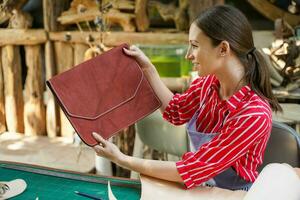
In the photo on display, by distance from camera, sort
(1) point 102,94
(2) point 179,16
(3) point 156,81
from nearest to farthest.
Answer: (1) point 102,94 → (3) point 156,81 → (2) point 179,16

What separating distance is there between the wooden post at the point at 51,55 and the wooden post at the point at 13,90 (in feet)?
0.89

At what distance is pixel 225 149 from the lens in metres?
1.09

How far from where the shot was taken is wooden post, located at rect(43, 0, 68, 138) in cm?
354

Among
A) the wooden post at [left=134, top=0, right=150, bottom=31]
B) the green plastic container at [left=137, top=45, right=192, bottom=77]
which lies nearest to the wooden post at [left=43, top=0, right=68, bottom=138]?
the wooden post at [left=134, top=0, right=150, bottom=31]

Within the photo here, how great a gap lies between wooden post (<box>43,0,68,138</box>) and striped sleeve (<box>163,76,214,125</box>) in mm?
2354

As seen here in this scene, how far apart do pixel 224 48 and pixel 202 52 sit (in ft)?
0.18

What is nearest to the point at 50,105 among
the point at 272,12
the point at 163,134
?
the point at 272,12

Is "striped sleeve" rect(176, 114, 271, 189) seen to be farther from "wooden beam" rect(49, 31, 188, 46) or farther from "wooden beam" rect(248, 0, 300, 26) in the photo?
"wooden beam" rect(49, 31, 188, 46)

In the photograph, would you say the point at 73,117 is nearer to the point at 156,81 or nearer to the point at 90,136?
the point at 90,136

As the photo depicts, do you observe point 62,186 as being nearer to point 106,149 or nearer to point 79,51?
point 106,149

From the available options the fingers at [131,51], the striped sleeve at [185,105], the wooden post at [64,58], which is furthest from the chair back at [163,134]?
the wooden post at [64,58]

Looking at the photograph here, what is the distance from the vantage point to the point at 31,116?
3848mm

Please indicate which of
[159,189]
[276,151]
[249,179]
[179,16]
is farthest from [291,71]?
[159,189]

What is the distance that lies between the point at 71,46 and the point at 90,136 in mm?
2584
